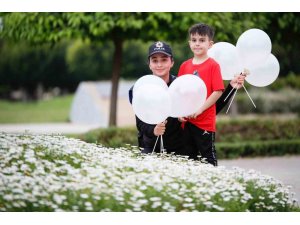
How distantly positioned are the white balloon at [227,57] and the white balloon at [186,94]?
0.61 meters

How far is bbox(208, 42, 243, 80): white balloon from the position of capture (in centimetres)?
489

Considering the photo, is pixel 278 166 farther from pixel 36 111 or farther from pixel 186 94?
pixel 36 111

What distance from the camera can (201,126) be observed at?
4.66 m

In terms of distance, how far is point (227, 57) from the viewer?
4891mm

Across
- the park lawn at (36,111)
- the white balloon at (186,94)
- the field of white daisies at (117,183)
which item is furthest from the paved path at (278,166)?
the park lawn at (36,111)

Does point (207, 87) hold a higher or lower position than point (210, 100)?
higher

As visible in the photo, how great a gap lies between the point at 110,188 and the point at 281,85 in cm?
1346

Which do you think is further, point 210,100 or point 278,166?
point 278,166

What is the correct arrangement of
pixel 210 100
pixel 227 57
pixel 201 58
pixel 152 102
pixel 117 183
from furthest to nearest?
pixel 227 57 < pixel 201 58 < pixel 210 100 < pixel 152 102 < pixel 117 183

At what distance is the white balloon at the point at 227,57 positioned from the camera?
4.89 metres

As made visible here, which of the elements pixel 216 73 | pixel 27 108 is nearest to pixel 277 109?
pixel 27 108

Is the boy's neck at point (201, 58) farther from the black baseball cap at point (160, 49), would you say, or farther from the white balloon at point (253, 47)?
the white balloon at point (253, 47)

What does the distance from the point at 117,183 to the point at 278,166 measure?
3536 mm

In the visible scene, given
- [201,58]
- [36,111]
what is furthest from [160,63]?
[36,111]
